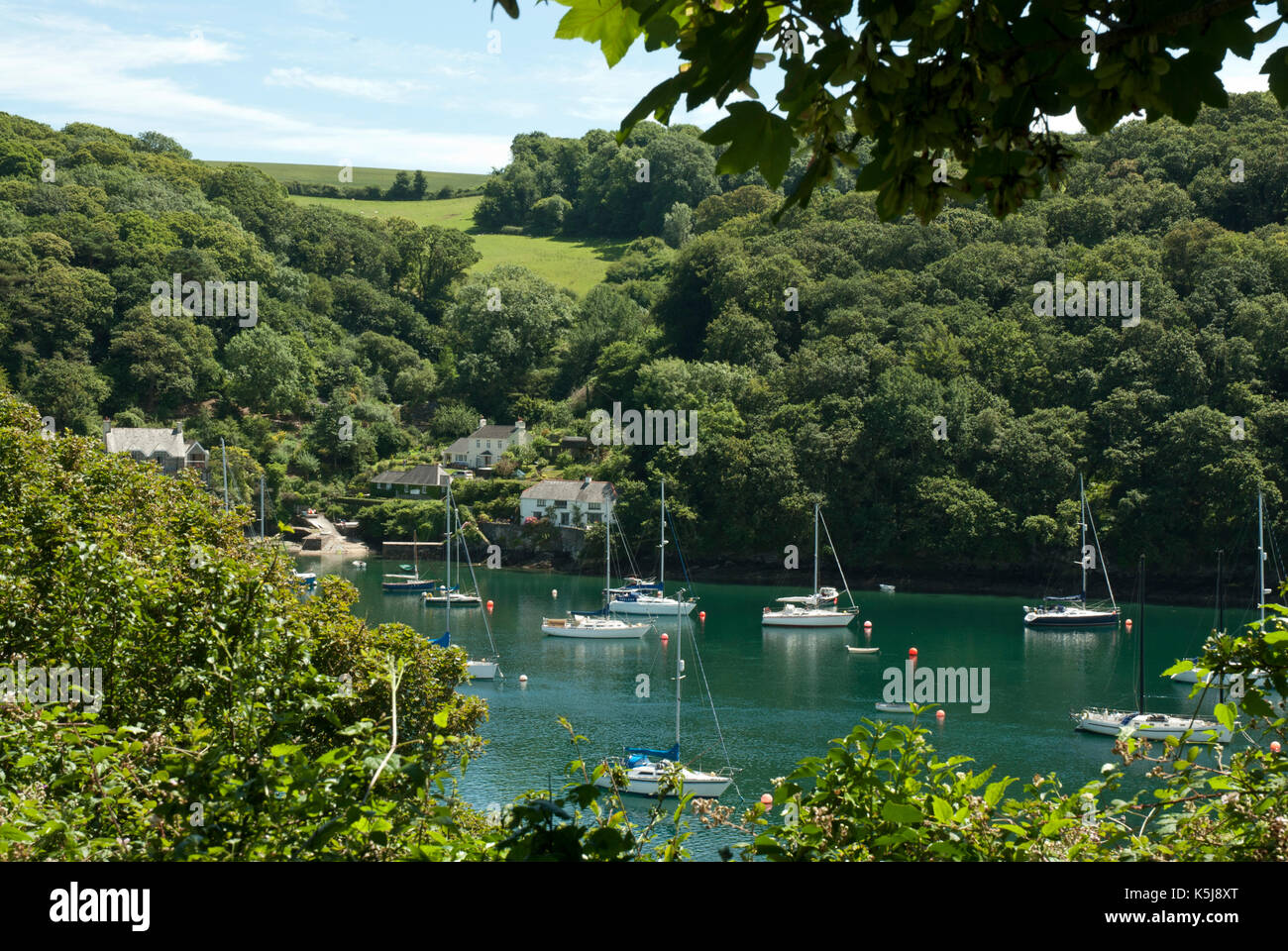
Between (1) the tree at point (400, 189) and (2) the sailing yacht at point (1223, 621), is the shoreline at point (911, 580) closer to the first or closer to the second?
(2) the sailing yacht at point (1223, 621)

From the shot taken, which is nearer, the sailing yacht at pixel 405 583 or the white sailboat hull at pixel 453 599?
the white sailboat hull at pixel 453 599

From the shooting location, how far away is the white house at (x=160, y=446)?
56375 millimetres

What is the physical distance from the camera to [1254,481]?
143ft

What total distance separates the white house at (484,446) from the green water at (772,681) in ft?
48.2

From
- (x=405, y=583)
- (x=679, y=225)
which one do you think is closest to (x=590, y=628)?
(x=405, y=583)

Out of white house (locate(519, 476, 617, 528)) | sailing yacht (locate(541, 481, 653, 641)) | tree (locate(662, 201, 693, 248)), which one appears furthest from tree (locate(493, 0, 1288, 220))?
tree (locate(662, 201, 693, 248))

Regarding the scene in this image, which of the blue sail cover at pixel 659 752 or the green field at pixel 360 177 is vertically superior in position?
the green field at pixel 360 177

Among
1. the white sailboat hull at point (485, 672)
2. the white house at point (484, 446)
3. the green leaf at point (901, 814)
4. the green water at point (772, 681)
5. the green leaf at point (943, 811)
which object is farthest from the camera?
the white house at point (484, 446)

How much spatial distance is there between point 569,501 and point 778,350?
47.5ft

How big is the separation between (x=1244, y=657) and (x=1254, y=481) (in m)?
45.5

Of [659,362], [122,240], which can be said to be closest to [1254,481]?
[659,362]

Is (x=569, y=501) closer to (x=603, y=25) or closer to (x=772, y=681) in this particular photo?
(x=772, y=681)

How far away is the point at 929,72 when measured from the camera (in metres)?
2.40

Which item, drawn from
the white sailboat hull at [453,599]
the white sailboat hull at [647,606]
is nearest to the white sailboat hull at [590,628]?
the white sailboat hull at [647,606]
